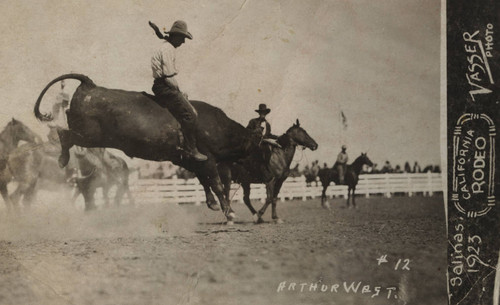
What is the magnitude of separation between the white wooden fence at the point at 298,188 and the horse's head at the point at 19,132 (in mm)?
626

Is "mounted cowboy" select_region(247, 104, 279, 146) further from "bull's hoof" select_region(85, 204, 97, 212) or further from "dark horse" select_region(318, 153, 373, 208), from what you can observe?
"bull's hoof" select_region(85, 204, 97, 212)

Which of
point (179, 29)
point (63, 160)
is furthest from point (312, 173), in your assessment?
point (63, 160)

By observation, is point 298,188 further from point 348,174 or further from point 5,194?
point 5,194

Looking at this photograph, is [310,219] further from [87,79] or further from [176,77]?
[87,79]

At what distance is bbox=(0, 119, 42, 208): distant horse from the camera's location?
143 inches

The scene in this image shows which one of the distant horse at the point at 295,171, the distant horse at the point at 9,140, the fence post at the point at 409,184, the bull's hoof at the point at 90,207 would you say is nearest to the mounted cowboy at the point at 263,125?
the distant horse at the point at 295,171

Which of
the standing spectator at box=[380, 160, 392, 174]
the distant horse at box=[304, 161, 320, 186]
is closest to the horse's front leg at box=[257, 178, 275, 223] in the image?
the distant horse at box=[304, 161, 320, 186]

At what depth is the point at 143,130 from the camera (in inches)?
151

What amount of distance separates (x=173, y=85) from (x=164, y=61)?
0.51ft

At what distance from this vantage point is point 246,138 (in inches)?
161

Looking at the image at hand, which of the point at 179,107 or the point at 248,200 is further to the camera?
the point at 248,200

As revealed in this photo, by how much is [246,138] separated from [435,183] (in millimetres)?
1378

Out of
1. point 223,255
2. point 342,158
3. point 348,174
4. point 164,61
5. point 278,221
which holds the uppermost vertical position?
point 164,61

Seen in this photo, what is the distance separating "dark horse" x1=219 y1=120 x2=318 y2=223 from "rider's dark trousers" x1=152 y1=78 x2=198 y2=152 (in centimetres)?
29
